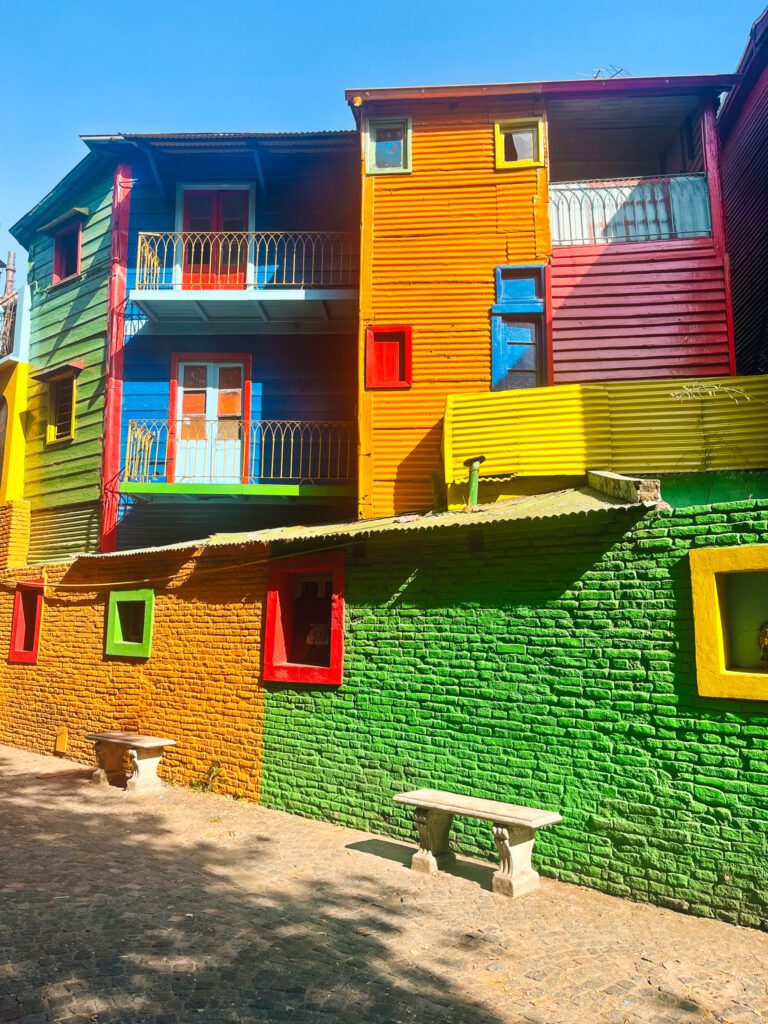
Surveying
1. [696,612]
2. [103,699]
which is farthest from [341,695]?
[103,699]

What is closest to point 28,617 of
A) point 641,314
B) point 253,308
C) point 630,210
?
point 253,308

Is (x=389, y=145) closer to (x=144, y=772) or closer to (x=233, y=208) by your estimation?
(x=233, y=208)

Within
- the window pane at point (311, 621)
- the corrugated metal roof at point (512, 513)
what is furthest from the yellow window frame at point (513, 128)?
the window pane at point (311, 621)

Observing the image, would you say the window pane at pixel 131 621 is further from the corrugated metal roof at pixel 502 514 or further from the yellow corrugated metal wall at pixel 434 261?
the yellow corrugated metal wall at pixel 434 261

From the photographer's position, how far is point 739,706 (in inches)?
216

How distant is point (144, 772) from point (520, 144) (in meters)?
11.3

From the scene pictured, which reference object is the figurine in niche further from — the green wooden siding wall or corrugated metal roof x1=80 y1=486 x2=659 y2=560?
the green wooden siding wall

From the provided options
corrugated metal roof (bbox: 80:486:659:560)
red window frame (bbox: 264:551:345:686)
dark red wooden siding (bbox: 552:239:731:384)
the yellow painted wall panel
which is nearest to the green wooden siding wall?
corrugated metal roof (bbox: 80:486:659:560)

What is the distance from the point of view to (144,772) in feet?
31.7

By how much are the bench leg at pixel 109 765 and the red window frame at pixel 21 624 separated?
11.1 ft

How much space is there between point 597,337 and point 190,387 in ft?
24.1

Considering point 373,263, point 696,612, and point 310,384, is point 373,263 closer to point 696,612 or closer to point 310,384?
point 310,384

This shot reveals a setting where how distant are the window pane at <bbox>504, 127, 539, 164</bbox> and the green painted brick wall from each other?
775 cm

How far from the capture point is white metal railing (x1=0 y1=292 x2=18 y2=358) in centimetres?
1636
